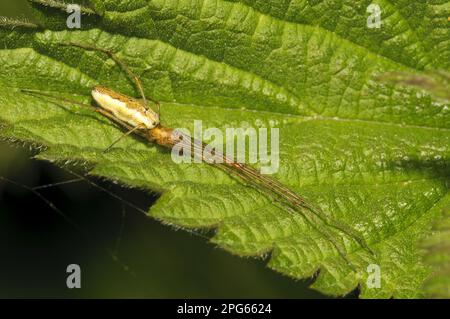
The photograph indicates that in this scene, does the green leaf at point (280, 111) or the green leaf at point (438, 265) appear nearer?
the green leaf at point (438, 265)

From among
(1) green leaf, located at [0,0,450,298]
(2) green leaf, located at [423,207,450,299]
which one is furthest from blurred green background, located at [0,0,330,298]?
(2) green leaf, located at [423,207,450,299]

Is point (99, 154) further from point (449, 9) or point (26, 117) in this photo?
point (449, 9)

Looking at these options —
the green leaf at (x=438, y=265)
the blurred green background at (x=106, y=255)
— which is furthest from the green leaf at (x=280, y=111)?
the blurred green background at (x=106, y=255)

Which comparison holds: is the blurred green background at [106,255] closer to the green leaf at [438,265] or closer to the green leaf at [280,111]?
the green leaf at [280,111]

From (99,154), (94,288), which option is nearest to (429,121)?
(99,154)

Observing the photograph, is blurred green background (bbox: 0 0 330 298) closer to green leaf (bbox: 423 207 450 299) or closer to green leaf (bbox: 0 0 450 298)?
green leaf (bbox: 0 0 450 298)

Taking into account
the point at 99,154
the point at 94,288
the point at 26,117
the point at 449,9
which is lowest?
the point at 94,288
